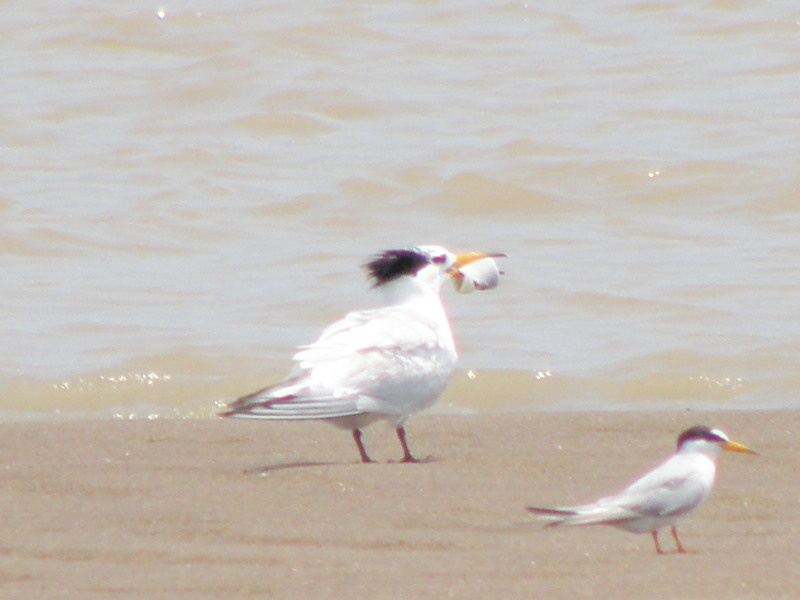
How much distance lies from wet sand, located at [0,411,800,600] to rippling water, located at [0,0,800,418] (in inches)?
47.0

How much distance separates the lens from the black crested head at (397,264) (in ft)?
20.9

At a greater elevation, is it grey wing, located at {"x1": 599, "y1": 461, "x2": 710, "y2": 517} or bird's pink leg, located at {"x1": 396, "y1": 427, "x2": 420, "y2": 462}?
grey wing, located at {"x1": 599, "y1": 461, "x2": 710, "y2": 517}

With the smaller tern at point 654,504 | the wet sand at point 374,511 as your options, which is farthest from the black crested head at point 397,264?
the smaller tern at point 654,504

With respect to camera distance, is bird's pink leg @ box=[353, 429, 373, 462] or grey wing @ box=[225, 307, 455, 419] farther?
bird's pink leg @ box=[353, 429, 373, 462]

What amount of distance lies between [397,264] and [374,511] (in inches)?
63.4

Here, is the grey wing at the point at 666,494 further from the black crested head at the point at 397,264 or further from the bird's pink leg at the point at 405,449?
the black crested head at the point at 397,264

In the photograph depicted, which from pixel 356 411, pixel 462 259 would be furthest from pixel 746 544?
pixel 462 259

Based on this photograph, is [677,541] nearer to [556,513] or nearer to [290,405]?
[556,513]

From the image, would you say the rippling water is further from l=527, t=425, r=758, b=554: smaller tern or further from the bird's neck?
l=527, t=425, r=758, b=554: smaller tern

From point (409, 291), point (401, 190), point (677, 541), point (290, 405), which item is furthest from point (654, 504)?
point (401, 190)

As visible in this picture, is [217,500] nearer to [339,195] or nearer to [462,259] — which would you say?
[462,259]

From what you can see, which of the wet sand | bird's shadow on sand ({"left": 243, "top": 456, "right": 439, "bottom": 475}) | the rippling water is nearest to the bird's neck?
the wet sand

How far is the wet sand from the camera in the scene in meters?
4.15

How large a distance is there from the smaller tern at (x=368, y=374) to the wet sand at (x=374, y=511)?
8.4 inches
